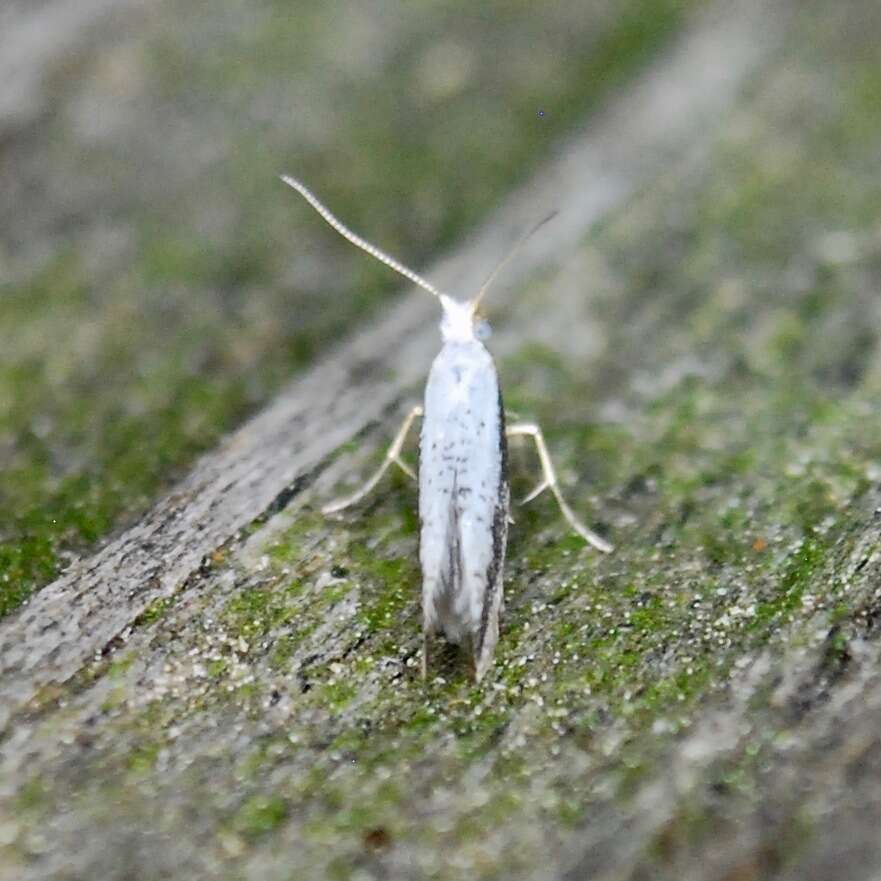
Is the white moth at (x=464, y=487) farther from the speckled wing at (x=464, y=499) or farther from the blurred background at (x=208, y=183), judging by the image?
the blurred background at (x=208, y=183)

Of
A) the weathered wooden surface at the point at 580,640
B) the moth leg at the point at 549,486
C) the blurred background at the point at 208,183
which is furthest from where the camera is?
the blurred background at the point at 208,183

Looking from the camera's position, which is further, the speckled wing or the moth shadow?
the speckled wing

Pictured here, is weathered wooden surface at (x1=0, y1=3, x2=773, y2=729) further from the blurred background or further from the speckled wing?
the speckled wing

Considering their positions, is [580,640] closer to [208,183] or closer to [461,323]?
[461,323]

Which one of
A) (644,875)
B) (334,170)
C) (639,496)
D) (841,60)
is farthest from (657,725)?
(841,60)

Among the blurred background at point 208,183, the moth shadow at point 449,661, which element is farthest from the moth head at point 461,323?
the moth shadow at point 449,661

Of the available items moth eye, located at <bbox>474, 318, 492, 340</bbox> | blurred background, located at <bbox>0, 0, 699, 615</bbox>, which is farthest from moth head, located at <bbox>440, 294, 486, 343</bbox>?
blurred background, located at <bbox>0, 0, 699, 615</bbox>

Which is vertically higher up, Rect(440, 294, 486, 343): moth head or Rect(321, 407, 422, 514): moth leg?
Rect(440, 294, 486, 343): moth head
